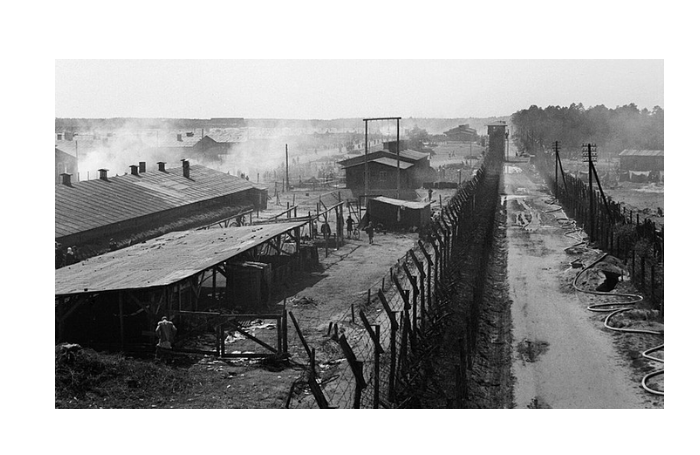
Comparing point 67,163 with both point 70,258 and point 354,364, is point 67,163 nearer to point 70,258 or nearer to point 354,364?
point 70,258

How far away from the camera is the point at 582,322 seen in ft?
74.2

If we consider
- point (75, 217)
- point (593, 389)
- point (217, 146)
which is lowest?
point (593, 389)

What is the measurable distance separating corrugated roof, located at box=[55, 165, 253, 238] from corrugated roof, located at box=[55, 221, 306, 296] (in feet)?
16.8

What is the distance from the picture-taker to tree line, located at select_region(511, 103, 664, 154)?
8106 centimetres

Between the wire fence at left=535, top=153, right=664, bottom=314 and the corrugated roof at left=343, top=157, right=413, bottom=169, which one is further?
the corrugated roof at left=343, top=157, right=413, bottom=169

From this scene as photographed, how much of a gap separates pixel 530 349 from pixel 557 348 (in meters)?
0.72

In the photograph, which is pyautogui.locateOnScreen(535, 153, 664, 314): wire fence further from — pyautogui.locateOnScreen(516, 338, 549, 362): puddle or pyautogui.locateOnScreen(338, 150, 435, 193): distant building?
pyautogui.locateOnScreen(338, 150, 435, 193): distant building

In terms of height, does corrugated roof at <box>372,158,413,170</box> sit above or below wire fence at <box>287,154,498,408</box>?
above

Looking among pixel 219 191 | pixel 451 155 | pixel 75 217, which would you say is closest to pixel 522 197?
pixel 219 191

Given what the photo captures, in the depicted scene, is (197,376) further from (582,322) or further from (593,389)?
(582,322)

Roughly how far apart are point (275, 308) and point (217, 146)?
7230 cm

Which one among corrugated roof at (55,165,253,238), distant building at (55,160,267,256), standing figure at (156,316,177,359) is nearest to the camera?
standing figure at (156,316,177,359)

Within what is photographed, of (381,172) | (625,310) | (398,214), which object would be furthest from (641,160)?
(625,310)

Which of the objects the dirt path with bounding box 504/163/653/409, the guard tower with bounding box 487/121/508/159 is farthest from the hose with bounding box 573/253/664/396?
the guard tower with bounding box 487/121/508/159
